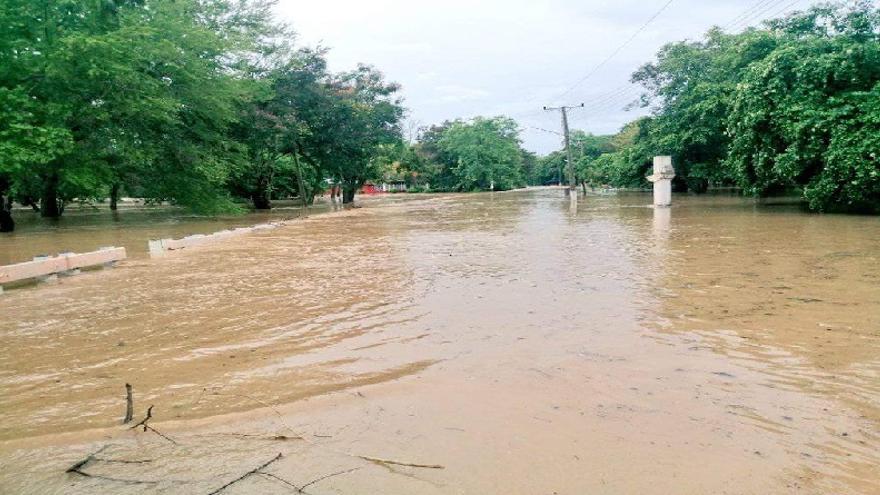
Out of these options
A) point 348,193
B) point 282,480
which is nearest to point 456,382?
point 282,480

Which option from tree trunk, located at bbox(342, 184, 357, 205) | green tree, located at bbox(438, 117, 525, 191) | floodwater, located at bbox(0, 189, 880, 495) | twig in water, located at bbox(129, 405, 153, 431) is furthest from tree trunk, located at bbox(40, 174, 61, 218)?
green tree, located at bbox(438, 117, 525, 191)

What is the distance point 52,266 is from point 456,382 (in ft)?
25.9

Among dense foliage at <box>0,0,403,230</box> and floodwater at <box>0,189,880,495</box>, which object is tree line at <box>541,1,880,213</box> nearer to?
floodwater at <box>0,189,880,495</box>

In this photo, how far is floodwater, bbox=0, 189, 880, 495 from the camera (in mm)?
2666

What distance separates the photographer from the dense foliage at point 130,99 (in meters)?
16.6

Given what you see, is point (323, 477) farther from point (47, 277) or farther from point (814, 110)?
point (814, 110)

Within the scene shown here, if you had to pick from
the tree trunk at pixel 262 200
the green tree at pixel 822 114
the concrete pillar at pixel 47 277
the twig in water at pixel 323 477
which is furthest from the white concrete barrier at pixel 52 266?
the tree trunk at pixel 262 200

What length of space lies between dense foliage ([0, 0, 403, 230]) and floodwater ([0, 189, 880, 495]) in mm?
11579

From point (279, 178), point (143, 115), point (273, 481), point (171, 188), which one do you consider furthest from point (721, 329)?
point (279, 178)

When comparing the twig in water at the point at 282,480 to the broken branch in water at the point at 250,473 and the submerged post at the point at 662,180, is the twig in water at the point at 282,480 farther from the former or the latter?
the submerged post at the point at 662,180

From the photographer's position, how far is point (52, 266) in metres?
8.59

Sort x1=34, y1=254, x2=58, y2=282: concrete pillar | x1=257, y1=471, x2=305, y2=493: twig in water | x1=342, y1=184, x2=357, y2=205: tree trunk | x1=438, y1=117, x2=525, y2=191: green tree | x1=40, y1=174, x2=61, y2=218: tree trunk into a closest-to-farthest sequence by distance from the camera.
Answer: x1=257, y1=471, x2=305, y2=493: twig in water
x1=34, y1=254, x2=58, y2=282: concrete pillar
x1=40, y1=174, x2=61, y2=218: tree trunk
x1=342, y1=184, x2=357, y2=205: tree trunk
x1=438, y1=117, x2=525, y2=191: green tree

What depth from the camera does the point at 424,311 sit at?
601cm

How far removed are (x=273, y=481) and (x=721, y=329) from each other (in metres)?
4.17
